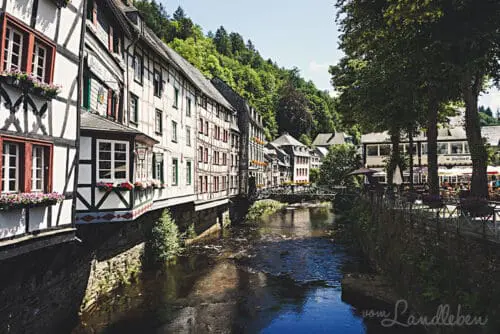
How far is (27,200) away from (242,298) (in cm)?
973

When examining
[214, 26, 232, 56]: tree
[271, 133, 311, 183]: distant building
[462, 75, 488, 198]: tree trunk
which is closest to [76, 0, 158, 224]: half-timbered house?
[462, 75, 488, 198]: tree trunk

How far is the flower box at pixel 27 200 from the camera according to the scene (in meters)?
7.44

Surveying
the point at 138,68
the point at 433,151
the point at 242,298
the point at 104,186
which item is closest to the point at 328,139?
the point at 433,151

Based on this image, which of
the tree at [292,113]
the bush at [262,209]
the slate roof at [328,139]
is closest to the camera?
the bush at [262,209]

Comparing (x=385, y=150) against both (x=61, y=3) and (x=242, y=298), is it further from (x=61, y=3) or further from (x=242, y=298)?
(x=61, y=3)

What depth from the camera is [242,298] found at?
15.2m

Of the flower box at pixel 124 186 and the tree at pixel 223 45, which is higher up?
the tree at pixel 223 45

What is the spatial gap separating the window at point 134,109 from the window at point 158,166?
2.00 meters

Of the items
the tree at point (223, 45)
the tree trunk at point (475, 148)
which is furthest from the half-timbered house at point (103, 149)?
the tree at point (223, 45)

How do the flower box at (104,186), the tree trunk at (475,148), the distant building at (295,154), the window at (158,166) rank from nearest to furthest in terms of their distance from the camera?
the flower box at (104,186) → the tree trunk at (475,148) → the window at (158,166) → the distant building at (295,154)

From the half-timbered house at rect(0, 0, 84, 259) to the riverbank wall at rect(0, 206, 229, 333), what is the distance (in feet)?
4.02

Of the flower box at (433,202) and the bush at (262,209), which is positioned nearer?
the flower box at (433,202)

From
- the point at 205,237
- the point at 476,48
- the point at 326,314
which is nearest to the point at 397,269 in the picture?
the point at 326,314

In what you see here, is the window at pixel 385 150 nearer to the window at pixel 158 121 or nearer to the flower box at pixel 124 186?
the window at pixel 158 121
